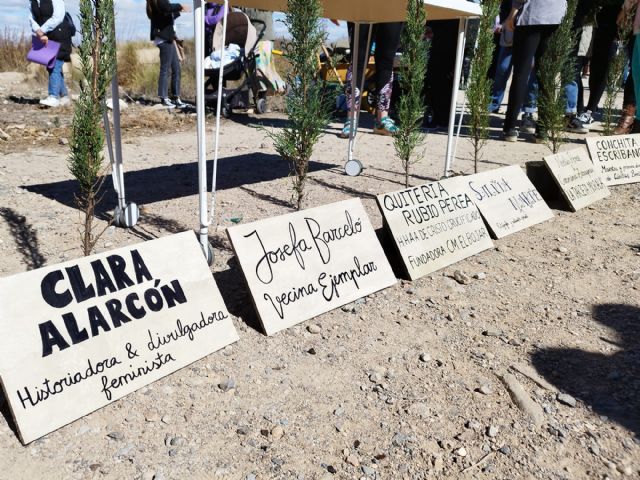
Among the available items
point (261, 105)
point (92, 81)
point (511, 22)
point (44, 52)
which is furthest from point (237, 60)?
point (92, 81)

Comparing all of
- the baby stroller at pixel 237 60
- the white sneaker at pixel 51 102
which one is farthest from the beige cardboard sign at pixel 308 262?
the white sneaker at pixel 51 102

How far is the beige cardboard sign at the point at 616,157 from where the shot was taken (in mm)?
5207

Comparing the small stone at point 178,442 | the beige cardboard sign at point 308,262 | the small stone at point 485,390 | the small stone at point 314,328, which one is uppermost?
the beige cardboard sign at point 308,262

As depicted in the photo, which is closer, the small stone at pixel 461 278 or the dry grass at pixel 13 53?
the small stone at pixel 461 278

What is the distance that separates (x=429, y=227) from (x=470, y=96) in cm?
209

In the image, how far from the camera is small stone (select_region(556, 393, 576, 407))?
219cm

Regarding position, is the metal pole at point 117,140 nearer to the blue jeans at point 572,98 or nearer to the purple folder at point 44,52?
the purple folder at point 44,52

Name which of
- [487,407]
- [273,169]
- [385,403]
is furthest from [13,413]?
[273,169]

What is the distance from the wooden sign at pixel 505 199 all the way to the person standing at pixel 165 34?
269 inches

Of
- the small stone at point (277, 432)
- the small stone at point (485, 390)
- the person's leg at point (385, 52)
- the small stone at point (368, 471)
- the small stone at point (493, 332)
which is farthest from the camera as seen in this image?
the person's leg at point (385, 52)

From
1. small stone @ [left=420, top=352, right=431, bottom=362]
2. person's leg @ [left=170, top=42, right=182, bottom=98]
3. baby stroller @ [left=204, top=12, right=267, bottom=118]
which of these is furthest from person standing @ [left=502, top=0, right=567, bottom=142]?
person's leg @ [left=170, top=42, right=182, bottom=98]

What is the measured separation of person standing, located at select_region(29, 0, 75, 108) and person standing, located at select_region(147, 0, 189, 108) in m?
1.27

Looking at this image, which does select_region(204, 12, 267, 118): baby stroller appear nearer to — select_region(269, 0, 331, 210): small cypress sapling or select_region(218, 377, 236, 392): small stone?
select_region(269, 0, 331, 210): small cypress sapling

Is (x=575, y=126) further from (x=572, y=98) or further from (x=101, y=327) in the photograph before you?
(x=101, y=327)
